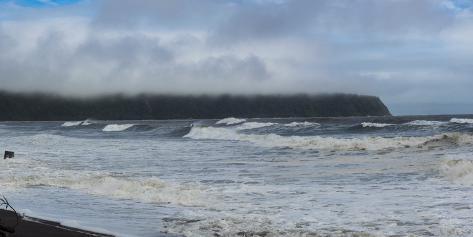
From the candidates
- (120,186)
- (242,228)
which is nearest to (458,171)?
(242,228)

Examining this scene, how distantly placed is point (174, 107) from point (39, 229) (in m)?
138

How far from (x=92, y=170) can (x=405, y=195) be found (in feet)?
32.4

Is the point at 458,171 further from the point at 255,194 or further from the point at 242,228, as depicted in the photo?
the point at 242,228

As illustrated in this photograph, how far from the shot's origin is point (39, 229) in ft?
25.6

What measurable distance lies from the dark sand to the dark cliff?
424 ft

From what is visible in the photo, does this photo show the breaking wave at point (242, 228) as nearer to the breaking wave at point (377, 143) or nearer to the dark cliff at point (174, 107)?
the breaking wave at point (377, 143)

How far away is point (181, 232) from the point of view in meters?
7.71

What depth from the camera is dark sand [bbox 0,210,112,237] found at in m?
7.47

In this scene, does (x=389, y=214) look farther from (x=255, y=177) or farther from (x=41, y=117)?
(x=41, y=117)

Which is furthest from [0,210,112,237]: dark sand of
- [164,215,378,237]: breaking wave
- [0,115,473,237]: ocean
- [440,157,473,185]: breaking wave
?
[440,157,473,185]: breaking wave

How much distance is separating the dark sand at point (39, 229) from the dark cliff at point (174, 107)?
129247 millimetres

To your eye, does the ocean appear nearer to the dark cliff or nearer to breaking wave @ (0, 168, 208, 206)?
breaking wave @ (0, 168, 208, 206)

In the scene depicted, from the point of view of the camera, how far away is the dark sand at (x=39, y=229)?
24.5 ft

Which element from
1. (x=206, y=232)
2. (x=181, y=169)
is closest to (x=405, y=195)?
(x=206, y=232)
